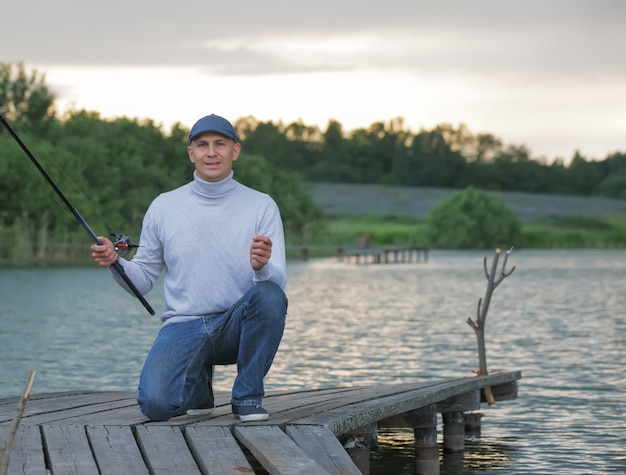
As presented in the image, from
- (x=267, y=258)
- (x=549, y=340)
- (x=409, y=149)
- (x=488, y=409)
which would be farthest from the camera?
(x=409, y=149)

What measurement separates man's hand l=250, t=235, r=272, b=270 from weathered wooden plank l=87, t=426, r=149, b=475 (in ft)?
3.91

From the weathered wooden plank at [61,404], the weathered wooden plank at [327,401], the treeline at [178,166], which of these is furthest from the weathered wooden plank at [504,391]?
the treeline at [178,166]

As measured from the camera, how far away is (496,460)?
1086 cm

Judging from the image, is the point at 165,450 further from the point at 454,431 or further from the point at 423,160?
the point at 423,160

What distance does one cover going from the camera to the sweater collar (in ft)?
25.4

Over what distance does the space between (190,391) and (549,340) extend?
17.4 m

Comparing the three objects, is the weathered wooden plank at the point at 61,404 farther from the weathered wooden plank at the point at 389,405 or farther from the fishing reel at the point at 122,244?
the weathered wooden plank at the point at 389,405

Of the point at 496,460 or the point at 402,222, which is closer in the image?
the point at 496,460

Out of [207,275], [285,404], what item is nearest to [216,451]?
[207,275]

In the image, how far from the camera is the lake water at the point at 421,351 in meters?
11.7

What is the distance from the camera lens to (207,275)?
7711 millimetres

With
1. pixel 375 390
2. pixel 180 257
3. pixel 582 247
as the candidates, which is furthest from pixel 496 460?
pixel 582 247

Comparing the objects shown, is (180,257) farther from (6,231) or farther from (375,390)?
(6,231)

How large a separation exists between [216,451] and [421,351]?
15.4 metres
